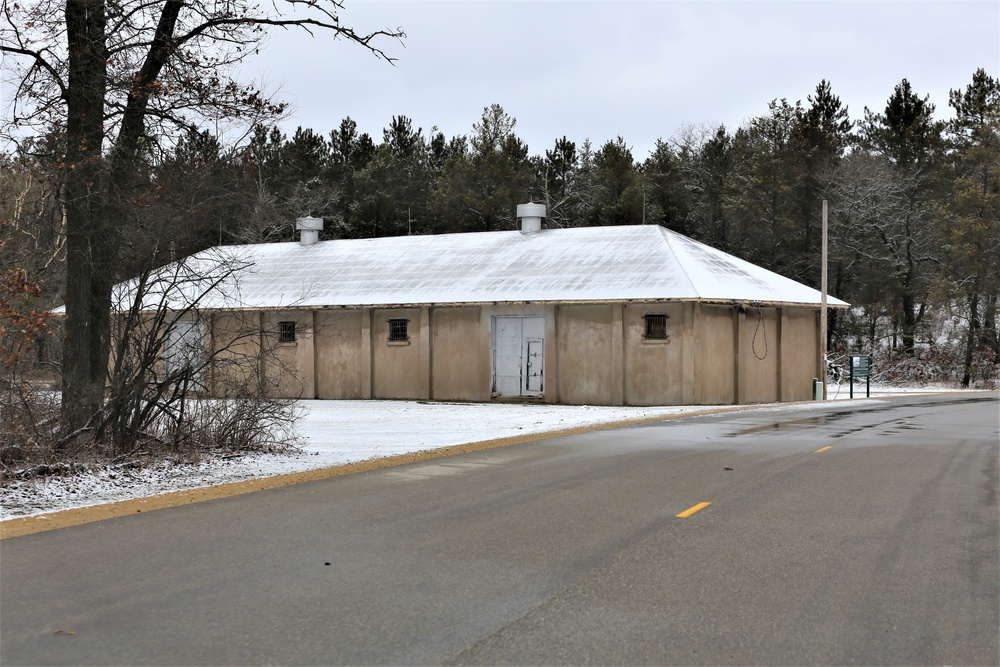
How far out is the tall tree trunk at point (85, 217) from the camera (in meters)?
11.3

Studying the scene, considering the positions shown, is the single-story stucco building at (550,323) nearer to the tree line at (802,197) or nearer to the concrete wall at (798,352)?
the concrete wall at (798,352)

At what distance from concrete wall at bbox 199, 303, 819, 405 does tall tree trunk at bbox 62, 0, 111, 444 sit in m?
13.6

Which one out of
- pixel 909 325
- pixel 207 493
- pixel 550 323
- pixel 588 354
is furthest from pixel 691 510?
pixel 909 325

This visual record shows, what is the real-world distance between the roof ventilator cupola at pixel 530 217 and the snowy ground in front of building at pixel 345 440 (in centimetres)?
924

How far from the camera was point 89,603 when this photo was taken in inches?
228

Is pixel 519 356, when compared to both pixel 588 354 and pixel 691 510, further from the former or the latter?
pixel 691 510

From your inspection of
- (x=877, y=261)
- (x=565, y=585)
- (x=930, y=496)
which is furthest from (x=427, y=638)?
(x=877, y=261)

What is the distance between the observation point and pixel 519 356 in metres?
29.4

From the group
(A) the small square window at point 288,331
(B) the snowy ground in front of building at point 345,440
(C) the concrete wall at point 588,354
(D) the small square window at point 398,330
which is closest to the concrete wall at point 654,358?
(C) the concrete wall at point 588,354

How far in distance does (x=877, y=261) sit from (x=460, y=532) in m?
48.6

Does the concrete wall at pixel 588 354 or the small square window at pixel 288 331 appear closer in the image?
the concrete wall at pixel 588 354

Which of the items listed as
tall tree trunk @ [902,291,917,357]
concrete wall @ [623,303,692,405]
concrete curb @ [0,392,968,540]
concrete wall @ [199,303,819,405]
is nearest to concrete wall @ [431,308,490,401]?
concrete wall @ [199,303,819,405]

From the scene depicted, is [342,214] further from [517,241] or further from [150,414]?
[150,414]

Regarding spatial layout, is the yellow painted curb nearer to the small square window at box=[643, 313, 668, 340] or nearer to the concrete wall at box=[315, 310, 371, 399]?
the small square window at box=[643, 313, 668, 340]
